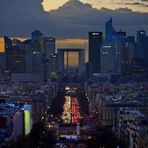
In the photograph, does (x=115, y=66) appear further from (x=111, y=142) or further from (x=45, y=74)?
(x=111, y=142)

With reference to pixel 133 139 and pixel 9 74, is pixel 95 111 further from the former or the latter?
pixel 9 74

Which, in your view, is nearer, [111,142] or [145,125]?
[111,142]

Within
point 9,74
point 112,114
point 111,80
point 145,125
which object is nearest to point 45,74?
point 9,74

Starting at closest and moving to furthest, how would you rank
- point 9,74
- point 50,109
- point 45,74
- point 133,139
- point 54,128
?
point 133,139 < point 54,128 < point 50,109 < point 9,74 < point 45,74

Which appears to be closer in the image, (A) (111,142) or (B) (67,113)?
(A) (111,142)

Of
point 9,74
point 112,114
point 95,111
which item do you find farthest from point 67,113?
point 9,74

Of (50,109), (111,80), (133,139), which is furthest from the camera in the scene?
(111,80)

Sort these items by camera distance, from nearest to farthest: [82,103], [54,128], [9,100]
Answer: [54,128], [9,100], [82,103]

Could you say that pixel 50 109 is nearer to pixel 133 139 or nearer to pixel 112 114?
pixel 112 114

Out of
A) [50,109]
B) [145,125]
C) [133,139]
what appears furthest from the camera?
[50,109]
